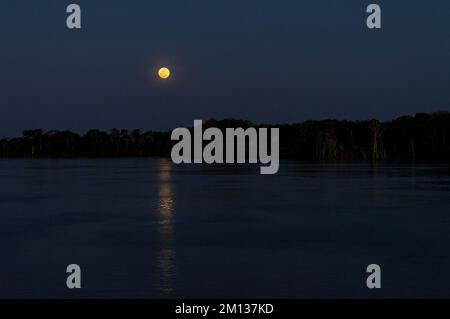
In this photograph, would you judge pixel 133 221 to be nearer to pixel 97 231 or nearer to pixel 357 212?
pixel 97 231

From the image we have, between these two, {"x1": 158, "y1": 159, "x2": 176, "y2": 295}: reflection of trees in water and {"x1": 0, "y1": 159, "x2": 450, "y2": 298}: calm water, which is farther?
{"x1": 158, "y1": 159, "x2": 176, "y2": 295}: reflection of trees in water

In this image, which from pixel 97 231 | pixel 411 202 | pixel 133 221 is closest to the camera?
pixel 97 231

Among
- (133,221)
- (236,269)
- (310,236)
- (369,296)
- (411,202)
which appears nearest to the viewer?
(369,296)

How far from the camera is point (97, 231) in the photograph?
22234 millimetres

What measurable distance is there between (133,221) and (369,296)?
46.8 ft

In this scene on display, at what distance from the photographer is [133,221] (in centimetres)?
2520

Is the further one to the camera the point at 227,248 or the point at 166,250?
the point at 227,248

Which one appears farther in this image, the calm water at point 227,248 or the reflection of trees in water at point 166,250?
the reflection of trees in water at point 166,250
